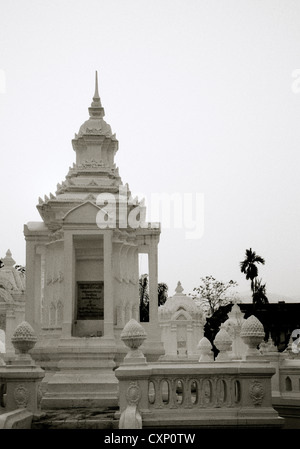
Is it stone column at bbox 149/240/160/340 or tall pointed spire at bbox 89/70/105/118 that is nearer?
stone column at bbox 149/240/160/340

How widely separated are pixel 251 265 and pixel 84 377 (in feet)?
157

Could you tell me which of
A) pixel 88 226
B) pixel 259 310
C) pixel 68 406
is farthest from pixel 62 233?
pixel 259 310

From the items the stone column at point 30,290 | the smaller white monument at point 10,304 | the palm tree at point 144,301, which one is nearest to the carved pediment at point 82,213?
the stone column at point 30,290

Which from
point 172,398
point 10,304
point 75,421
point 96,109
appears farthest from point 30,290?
point 10,304

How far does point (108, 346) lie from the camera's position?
1588 cm

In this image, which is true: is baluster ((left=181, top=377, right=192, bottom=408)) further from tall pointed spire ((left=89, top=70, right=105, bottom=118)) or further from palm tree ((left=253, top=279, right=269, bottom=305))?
palm tree ((left=253, top=279, right=269, bottom=305))

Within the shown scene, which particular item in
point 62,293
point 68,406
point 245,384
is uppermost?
point 62,293

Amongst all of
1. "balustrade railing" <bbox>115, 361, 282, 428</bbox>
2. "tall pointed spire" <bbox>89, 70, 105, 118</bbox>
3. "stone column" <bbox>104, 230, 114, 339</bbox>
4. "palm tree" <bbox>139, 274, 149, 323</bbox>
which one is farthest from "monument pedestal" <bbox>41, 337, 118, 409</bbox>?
"palm tree" <bbox>139, 274, 149, 323</bbox>

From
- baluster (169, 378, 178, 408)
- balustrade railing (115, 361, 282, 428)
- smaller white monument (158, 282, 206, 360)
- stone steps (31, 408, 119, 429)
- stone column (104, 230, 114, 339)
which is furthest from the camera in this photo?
smaller white monument (158, 282, 206, 360)

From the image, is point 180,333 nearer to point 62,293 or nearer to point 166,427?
point 62,293

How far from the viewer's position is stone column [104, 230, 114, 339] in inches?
635

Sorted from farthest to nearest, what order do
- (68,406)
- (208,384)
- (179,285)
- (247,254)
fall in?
1. (247,254)
2. (179,285)
3. (68,406)
4. (208,384)

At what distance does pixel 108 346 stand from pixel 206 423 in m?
5.64

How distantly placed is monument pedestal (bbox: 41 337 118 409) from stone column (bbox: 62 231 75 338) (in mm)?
362
